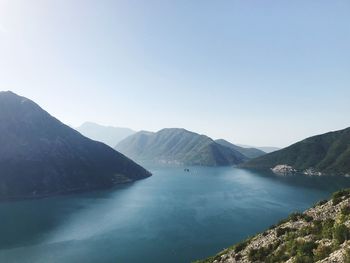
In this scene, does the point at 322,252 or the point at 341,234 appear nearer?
the point at 322,252

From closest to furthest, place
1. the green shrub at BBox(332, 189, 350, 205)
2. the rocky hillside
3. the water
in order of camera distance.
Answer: the rocky hillside → the green shrub at BBox(332, 189, 350, 205) → the water

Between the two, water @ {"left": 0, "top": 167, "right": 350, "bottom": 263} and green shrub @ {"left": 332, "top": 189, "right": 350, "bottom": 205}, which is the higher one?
green shrub @ {"left": 332, "top": 189, "right": 350, "bottom": 205}

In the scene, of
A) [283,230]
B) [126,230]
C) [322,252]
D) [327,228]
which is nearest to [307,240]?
[327,228]

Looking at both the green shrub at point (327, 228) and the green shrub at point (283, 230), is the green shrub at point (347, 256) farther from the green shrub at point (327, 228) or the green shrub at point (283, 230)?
the green shrub at point (283, 230)

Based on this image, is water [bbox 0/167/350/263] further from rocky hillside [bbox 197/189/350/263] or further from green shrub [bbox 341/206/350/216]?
green shrub [bbox 341/206/350/216]

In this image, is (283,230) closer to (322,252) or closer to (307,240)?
(307,240)

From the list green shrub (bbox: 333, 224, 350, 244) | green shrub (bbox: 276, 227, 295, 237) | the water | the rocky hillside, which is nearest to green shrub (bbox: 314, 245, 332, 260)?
the rocky hillside

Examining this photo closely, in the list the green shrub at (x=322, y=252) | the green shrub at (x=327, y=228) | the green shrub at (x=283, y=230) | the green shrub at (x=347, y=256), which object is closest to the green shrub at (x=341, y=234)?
the green shrub at (x=322, y=252)

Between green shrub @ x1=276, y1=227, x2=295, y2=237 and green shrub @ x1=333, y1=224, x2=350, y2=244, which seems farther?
green shrub @ x1=276, y1=227, x2=295, y2=237

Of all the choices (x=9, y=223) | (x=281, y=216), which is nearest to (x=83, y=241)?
(x=9, y=223)

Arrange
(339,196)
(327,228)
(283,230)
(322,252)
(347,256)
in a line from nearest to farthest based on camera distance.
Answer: (347,256) → (322,252) → (327,228) → (283,230) → (339,196)
